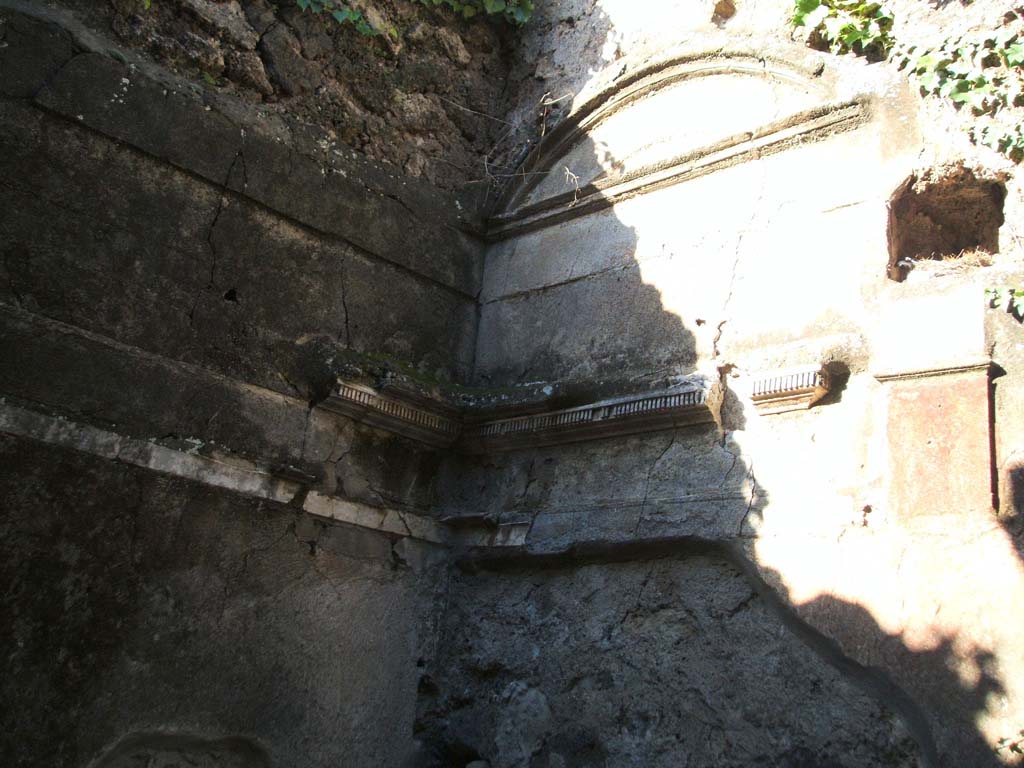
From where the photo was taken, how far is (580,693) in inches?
163

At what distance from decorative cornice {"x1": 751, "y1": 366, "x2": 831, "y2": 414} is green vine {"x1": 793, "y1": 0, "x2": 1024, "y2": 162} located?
1.08m

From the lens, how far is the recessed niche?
389 cm

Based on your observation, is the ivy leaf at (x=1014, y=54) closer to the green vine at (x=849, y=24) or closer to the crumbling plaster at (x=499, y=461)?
the crumbling plaster at (x=499, y=461)

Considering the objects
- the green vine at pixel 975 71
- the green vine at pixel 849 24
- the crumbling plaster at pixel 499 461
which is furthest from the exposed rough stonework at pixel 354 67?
the green vine at pixel 975 71

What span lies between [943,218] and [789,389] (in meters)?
0.98

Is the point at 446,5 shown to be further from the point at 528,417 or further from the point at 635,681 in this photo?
the point at 635,681

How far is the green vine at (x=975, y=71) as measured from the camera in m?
3.75

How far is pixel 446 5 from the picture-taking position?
557cm

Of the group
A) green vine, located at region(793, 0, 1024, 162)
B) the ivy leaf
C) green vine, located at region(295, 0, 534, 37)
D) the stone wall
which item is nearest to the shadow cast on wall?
the stone wall

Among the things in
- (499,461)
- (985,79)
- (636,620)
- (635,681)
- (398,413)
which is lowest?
(635,681)

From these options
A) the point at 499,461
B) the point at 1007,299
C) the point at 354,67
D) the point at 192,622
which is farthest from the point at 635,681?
the point at 354,67

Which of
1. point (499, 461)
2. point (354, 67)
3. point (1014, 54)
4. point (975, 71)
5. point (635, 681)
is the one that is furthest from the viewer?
point (354, 67)

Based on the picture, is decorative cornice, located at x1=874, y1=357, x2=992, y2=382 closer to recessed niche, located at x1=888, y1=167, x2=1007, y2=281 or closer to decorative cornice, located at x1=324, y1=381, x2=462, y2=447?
recessed niche, located at x1=888, y1=167, x2=1007, y2=281

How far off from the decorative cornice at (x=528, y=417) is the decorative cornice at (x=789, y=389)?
0.63ft
